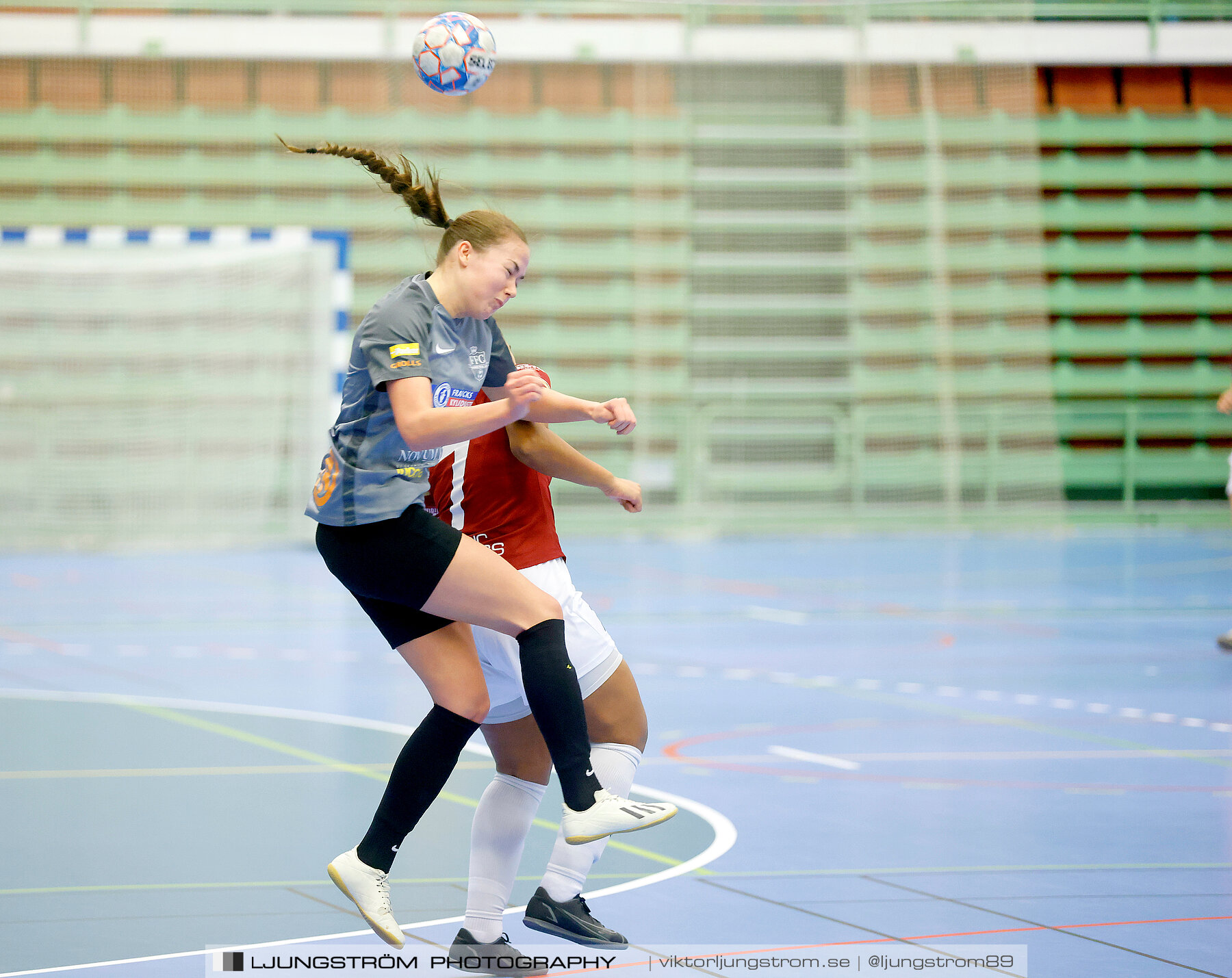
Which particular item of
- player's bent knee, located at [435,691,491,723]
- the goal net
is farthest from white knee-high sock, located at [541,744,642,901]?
the goal net

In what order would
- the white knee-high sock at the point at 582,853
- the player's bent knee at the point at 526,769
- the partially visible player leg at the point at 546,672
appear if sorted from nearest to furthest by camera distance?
1. the partially visible player leg at the point at 546,672
2. the white knee-high sock at the point at 582,853
3. the player's bent knee at the point at 526,769

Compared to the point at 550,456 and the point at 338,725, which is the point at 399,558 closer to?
the point at 550,456

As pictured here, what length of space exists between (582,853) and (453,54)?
2.71 m

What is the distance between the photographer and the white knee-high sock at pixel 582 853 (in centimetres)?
302

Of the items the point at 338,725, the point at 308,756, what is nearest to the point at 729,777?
the point at 308,756

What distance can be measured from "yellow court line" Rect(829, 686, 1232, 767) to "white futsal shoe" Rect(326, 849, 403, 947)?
11.6 feet

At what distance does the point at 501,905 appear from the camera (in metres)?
3.08

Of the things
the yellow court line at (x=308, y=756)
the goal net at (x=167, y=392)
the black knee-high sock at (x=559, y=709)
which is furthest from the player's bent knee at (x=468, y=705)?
the goal net at (x=167, y=392)

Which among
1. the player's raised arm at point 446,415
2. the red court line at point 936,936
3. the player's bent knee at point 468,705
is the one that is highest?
the player's raised arm at point 446,415

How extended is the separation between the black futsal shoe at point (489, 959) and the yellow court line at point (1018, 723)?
327 centimetres

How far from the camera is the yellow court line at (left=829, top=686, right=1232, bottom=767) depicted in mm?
5594

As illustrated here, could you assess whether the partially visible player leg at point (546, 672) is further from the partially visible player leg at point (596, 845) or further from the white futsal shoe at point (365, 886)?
the white futsal shoe at point (365, 886)

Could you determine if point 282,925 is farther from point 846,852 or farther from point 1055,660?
point 1055,660

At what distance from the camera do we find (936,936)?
3.27m
